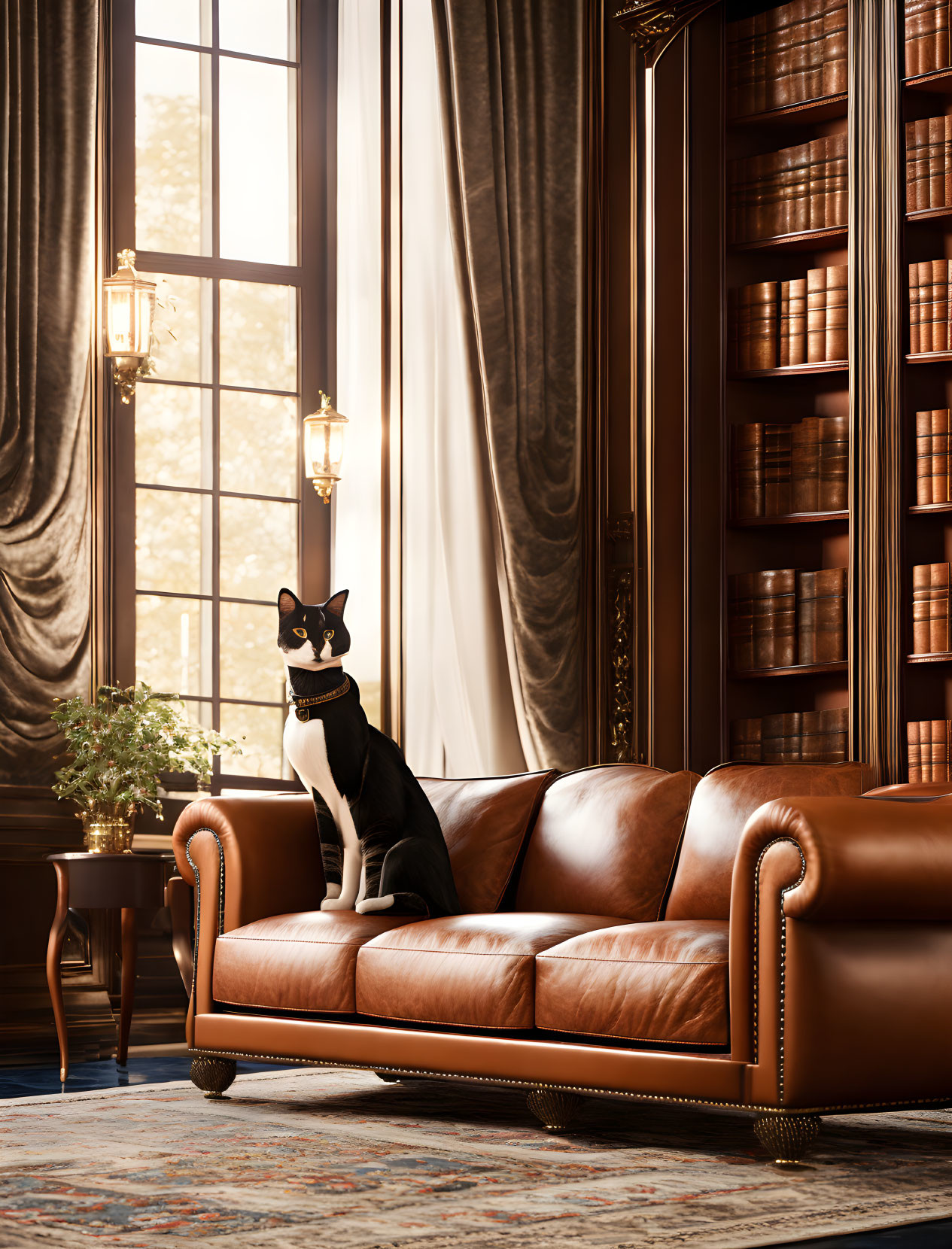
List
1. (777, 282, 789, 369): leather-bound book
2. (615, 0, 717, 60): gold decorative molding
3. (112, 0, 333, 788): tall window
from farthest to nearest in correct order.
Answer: (112, 0, 333, 788): tall window → (615, 0, 717, 60): gold decorative molding → (777, 282, 789, 369): leather-bound book

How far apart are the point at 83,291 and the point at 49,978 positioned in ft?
7.22

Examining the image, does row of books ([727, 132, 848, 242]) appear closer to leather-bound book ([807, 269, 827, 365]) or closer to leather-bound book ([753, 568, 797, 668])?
leather-bound book ([807, 269, 827, 365])

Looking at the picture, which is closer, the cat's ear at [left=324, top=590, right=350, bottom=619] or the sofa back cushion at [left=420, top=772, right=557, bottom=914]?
the sofa back cushion at [left=420, top=772, right=557, bottom=914]

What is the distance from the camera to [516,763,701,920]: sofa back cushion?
369 cm

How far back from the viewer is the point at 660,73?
567 centimetres

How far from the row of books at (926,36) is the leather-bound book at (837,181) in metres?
0.32

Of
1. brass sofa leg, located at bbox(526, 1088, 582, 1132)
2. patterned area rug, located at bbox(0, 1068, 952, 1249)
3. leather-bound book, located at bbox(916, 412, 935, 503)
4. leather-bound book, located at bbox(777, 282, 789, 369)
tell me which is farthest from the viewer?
leather-bound book, located at bbox(777, 282, 789, 369)

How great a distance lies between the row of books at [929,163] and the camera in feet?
16.6

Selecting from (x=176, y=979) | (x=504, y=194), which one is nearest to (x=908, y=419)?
(x=504, y=194)

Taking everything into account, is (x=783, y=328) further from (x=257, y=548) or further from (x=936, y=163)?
(x=257, y=548)

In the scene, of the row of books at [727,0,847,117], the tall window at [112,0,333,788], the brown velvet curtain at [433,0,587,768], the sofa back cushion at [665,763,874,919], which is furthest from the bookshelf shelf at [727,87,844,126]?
the sofa back cushion at [665,763,874,919]

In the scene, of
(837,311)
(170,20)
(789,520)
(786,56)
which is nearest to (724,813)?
(789,520)

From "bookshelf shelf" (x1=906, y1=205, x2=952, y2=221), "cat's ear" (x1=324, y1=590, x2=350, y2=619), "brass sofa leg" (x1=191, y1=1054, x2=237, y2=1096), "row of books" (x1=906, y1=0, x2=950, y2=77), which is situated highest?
"row of books" (x1=906, y1=0, x2=950, y2=77)

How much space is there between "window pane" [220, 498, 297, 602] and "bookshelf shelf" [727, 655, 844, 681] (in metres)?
1.62
